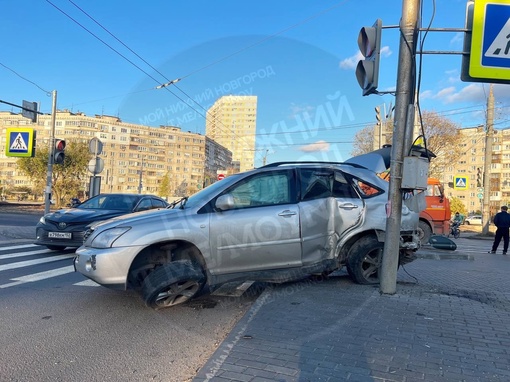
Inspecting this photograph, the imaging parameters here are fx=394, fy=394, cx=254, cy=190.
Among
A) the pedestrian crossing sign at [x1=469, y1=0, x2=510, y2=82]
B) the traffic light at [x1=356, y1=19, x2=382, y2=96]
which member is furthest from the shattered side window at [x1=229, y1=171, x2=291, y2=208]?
the pedestrian crossing sign at [x1=469, y1=0, x2=510, y2=82]

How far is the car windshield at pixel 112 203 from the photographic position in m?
10.6

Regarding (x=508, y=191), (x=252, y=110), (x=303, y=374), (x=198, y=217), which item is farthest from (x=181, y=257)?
(x=508, y=191)

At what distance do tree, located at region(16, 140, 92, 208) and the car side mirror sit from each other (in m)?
34.5

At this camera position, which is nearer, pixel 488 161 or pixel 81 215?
pixel 81 215

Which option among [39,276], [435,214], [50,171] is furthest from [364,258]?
[50,171]

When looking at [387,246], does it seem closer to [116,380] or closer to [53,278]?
[116,380]

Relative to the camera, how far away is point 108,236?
4.85 meters

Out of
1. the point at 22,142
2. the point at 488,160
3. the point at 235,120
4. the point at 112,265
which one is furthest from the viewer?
the point at 235,120

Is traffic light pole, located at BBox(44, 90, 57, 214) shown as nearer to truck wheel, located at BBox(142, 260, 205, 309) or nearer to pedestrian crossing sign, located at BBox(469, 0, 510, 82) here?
truck wheel, located at BBox(142, 260, 205, 309)

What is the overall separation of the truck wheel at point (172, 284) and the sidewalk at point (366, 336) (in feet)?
2.72

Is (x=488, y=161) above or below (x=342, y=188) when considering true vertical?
above

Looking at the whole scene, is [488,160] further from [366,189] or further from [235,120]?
[366,189]

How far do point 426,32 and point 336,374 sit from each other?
4728mm

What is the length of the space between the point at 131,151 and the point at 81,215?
86611 millimetres
